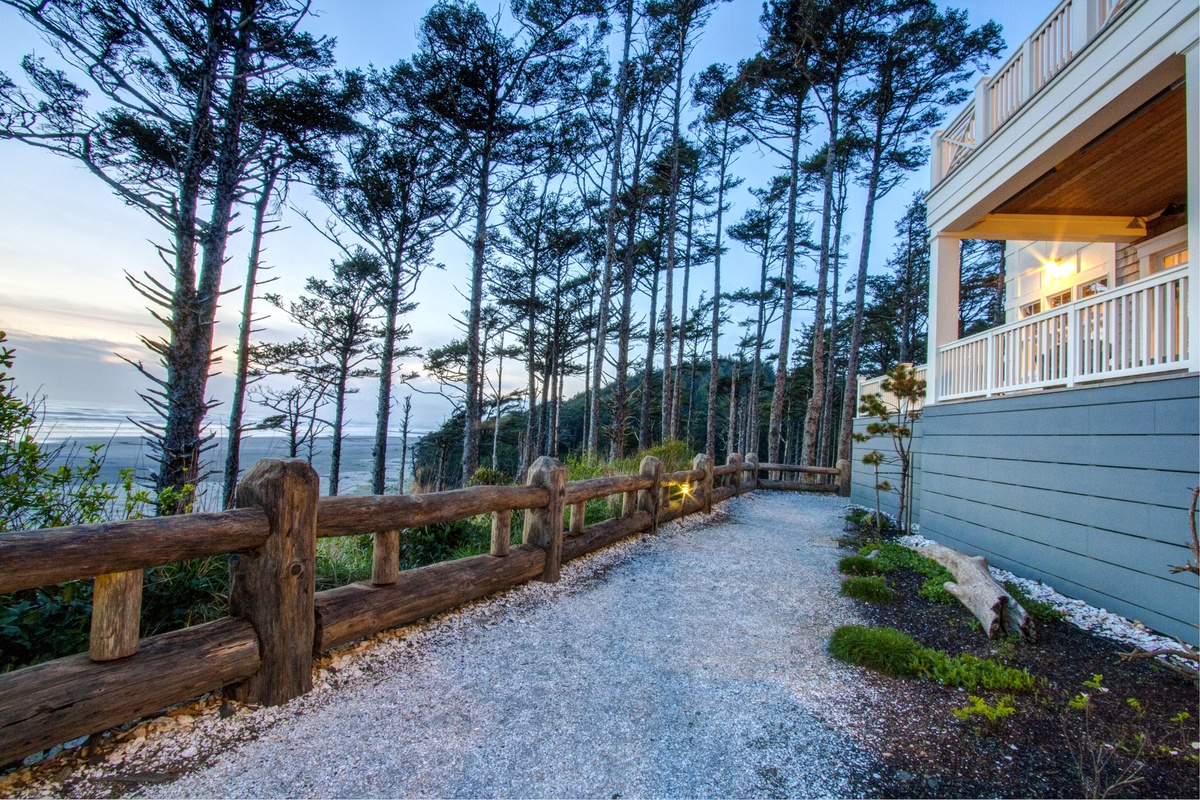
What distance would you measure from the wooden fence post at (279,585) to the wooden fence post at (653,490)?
4.33m

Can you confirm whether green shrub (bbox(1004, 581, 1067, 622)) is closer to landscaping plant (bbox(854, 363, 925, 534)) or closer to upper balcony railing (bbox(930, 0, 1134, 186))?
landscaping plant (bbox(854, 363, 925, 534))

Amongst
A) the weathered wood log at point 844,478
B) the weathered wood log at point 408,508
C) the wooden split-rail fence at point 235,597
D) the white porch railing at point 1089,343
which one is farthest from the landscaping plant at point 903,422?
the wooden split-rail fence at point 235,597

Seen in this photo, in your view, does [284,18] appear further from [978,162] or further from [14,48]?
[978,162]

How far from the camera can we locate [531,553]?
4105mm

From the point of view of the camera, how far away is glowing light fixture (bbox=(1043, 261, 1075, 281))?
781 centimetres

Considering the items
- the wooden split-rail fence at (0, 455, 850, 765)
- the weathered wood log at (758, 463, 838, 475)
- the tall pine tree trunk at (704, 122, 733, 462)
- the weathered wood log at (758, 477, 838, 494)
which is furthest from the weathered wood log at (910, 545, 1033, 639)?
the tall pine tree trunk at (704, 122, 733, 462)

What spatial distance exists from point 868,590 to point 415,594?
139 inches

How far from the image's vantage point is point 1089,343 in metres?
4.24

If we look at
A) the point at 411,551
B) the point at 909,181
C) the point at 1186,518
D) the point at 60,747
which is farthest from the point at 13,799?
the point at 909,181

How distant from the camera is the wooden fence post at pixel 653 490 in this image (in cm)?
628

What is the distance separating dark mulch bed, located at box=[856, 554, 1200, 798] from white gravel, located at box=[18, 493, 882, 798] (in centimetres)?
17

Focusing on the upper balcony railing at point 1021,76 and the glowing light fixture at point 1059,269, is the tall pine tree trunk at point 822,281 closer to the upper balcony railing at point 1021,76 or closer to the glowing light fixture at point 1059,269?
the glowing light fixture at point 1059,269

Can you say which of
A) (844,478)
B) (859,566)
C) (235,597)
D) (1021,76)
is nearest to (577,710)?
(235,597)

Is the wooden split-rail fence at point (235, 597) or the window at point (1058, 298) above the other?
the window at point (1058, 298)
